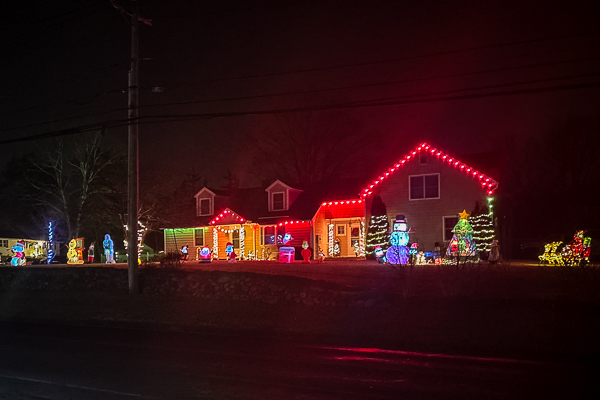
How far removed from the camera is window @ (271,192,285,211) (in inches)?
1507

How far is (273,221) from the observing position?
3650 cm

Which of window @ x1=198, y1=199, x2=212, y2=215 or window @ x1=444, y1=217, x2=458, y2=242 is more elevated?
window @ x1=198, y1=199, x2=212, y2=215

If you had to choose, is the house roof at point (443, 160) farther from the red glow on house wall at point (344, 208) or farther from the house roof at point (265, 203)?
the house roof at point (265, 203)

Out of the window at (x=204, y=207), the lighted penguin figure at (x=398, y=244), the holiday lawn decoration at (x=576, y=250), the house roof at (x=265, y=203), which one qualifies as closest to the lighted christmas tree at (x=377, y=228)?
the house roof at (x=265, y=203)

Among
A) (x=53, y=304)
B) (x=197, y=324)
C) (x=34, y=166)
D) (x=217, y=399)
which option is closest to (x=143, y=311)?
(x=197, y=324)

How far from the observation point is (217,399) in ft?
25.5

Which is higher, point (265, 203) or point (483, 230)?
point (265, 203)

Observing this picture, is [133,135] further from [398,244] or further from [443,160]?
[443,160]

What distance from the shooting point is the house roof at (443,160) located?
29875mm

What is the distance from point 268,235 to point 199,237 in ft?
19.1

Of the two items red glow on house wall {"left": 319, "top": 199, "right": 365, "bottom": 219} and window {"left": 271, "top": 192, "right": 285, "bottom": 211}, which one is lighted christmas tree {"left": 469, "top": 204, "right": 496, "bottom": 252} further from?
window {"left": 271, "top": 192, "right": 285, "bottom": 211}

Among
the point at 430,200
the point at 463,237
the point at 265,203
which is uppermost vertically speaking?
the point at 265,203

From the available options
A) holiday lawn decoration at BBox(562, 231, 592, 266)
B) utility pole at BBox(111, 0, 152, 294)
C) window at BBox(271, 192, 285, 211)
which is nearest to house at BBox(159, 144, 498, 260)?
window at BBox(271, 192, 285, 211)

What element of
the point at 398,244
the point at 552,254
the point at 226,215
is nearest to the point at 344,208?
the point at 226,215
